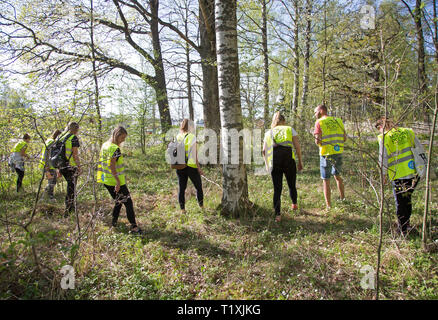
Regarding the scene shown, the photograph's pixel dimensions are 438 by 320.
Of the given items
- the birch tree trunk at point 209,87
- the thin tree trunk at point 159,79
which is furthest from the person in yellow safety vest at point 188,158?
the thin tree trunk at point 159,79

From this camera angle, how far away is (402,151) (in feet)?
11.1

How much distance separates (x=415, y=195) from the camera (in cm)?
542

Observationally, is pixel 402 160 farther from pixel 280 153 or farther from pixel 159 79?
pixel 159 79

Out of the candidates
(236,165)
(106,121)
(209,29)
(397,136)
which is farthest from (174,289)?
(106,121)

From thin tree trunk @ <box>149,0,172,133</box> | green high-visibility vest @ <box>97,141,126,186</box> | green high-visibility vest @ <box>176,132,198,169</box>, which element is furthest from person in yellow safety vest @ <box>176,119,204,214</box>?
thin tree trunk @ <box>149,0,172,133</box>

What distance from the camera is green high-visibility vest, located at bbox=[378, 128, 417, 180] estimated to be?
3355 millimetres

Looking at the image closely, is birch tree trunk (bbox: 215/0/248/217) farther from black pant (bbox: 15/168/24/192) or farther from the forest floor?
black pant (bbox: 15/168/24/192)

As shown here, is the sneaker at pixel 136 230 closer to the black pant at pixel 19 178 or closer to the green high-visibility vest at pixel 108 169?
the green high-visibility vest at pixel 108 169

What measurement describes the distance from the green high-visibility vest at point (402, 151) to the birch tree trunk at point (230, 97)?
229cm

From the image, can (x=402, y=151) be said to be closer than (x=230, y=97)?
Yes

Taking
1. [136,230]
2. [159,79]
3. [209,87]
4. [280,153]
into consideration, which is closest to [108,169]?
[136,230]

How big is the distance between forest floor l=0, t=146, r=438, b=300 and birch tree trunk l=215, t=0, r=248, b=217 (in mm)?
443

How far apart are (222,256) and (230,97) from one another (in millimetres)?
2699
